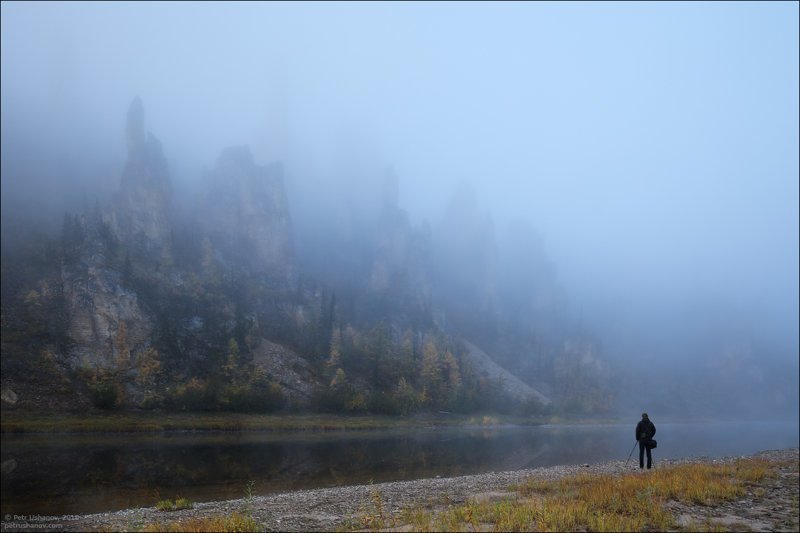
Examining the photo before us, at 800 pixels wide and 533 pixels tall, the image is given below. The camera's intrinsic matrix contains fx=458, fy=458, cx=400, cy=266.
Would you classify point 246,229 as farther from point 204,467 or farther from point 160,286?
point 204,467

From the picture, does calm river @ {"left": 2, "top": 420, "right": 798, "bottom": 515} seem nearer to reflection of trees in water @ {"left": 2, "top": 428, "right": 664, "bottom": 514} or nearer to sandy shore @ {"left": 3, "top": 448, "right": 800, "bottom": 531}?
reflection of trees in water @ {"left": 2, "top": 428, "right": 664, "bottom": 514}

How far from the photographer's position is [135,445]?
5919 centimetres

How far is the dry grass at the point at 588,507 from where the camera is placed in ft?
54.0

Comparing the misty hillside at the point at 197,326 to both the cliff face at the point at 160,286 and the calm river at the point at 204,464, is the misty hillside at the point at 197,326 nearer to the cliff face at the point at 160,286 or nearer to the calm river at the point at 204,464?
the cliff face at the point at 160,286

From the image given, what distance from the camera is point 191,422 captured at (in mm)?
84000

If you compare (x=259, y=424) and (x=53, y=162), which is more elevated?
(x=53, y=162)

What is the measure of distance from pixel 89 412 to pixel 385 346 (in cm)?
8304

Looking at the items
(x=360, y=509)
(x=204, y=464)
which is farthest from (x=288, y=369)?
(x=360, y=509)

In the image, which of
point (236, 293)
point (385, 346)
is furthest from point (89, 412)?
point (385, 346)

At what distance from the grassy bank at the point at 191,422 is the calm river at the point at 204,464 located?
17.4ft

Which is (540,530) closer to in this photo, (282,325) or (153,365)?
(153,365)

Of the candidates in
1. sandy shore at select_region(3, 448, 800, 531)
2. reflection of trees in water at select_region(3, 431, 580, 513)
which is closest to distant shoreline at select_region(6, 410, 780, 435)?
reflection of trees in water at select_region(3, 431, 580, 513)

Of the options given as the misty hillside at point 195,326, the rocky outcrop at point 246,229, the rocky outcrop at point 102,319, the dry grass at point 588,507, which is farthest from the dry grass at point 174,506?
the rocky outcrop at point 246,229

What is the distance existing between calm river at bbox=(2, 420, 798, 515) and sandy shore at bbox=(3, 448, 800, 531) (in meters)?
5.69
